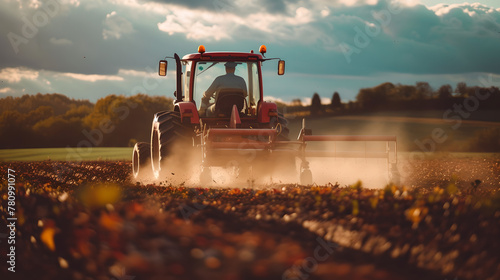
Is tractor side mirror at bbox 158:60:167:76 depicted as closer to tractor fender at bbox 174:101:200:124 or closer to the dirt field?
tractor fender at bbox 174:101:200:124

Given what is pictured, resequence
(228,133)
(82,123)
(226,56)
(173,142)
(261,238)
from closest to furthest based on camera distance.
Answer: (261,238) → (228,133) → (173,142) → (226,56) → (82,123)

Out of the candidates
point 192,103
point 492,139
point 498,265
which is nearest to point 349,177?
point 192,103

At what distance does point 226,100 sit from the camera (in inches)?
376

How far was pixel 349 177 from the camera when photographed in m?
10.1

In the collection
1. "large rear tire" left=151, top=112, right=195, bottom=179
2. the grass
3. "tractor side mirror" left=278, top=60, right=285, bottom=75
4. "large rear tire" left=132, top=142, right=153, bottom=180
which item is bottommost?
the grass

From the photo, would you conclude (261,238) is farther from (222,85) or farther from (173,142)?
(222,85)

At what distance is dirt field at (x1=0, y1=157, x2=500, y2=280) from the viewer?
2.56 m

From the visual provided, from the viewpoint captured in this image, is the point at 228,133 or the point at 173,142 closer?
the point at 228,133

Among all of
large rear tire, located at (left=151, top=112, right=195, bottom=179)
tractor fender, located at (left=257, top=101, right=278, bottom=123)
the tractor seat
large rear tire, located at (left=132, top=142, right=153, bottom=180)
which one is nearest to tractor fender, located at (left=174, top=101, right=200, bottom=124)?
large rear tire, located at (left=151, top=112, right=195, bottom=179)

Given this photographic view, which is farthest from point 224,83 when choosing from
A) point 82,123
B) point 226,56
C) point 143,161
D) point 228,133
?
point 82,123

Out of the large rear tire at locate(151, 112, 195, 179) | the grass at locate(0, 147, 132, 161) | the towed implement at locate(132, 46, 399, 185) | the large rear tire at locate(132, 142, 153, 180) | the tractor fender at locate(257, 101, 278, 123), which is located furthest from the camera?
the grass at locate(0, 147, 132, 161)

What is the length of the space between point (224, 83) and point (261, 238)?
22.0 ft

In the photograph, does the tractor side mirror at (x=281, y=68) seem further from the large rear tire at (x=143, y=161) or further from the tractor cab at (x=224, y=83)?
the large rear tire at (x=143, y=161)

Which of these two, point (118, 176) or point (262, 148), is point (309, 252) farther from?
point (118, 176)
